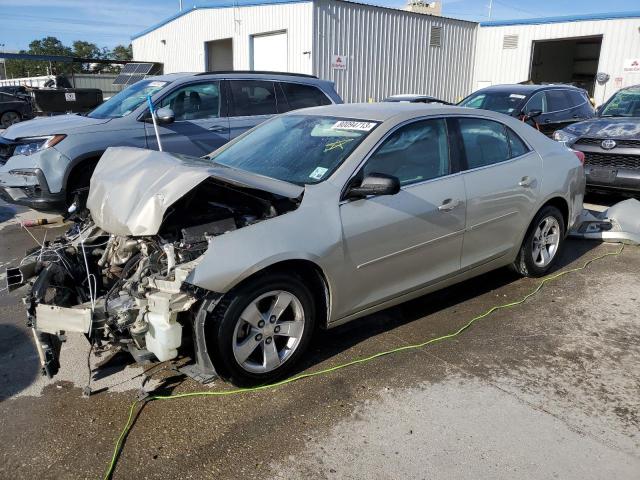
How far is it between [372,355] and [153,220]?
171 centimetres

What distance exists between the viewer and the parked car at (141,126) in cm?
628

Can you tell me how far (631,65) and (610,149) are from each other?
44.6ft

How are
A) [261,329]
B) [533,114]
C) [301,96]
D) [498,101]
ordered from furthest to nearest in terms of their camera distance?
[498,101] < [533,114] < [301,96] < [261,329]

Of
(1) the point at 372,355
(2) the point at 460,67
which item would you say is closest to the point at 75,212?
(1) the point at 372,355

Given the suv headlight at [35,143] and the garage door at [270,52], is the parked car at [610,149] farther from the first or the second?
the garage door at [270,52]

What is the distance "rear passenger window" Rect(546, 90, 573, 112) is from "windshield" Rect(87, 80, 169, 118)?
23.0 ft

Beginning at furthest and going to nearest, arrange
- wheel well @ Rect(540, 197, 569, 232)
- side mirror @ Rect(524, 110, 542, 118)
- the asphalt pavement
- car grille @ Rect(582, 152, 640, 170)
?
side mirror @ Rect(524, 110, 542, 118)
car grille @ Rect(582, 152, 640, 170)
wheel well @ Rect(540, 197, 569, 232)
the asphalt pavement

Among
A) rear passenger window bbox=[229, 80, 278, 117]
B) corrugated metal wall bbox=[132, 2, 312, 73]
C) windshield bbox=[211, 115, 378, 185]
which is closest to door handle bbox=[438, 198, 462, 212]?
windshield bbox=[211, 115, 378, 185]

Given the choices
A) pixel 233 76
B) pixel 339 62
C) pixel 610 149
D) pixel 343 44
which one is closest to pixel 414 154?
pixel 233 76

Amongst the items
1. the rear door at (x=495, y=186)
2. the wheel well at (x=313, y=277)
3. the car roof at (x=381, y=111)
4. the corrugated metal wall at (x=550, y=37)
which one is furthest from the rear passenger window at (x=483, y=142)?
the corrugated metal wall at (x=550, y=37)

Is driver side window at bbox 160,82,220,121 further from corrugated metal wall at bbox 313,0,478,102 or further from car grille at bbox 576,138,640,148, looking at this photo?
corrugated metal wall at bbox 313,0,478,102

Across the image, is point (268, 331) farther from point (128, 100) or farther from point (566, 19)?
point (566, 19)

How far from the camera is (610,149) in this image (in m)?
7.49

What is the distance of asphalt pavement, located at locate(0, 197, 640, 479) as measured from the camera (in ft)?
8.85
